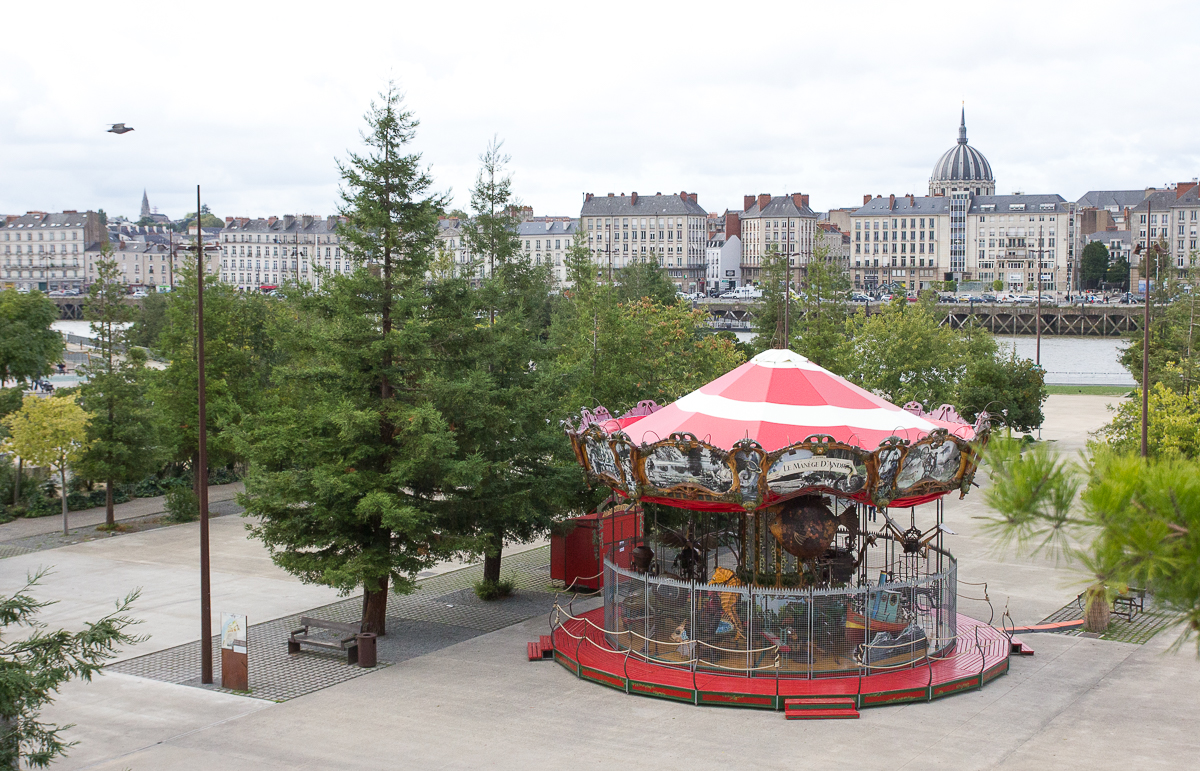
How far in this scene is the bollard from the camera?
68.7ft

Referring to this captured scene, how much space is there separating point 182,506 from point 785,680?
2252 cm

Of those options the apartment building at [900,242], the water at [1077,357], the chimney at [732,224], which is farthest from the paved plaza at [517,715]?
the apartment building at [900,242]

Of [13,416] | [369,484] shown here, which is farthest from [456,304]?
[13,416]

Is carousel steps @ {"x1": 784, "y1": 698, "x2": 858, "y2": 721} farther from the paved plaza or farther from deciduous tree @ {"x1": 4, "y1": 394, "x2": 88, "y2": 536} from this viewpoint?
deciduous tree @ {"x1": 4, "y1": 394, "x2": 88, "y2": 536}

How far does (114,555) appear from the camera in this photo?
3048 cm

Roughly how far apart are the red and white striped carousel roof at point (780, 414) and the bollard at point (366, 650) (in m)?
5.97

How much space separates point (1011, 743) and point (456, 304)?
42.0 feet

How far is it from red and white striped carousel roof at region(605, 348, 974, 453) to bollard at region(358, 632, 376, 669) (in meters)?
5.97

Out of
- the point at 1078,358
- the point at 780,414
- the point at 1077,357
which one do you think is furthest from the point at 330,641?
the point at 1077,357

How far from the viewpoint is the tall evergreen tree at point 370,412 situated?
20922 mm

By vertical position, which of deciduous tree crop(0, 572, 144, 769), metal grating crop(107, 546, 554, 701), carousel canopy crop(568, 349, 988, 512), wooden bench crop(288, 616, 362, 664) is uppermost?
carousel canopy crop(568, 349, 988, 512)

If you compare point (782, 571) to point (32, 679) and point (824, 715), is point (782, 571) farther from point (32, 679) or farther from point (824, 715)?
point (32, 679)

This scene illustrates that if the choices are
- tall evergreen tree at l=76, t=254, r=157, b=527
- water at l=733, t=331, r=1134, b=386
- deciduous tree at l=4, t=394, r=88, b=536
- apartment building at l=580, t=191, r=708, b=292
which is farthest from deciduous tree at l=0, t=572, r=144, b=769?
apartment building at l=580, t=191, r=708, b=292

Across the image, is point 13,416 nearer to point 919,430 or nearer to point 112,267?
point 112,267
